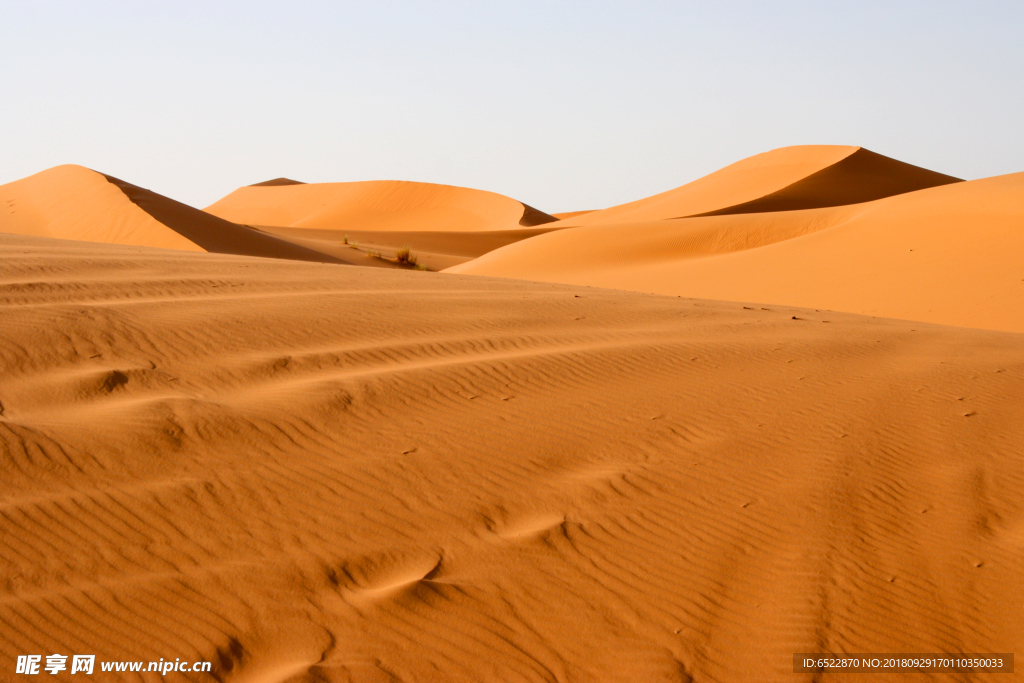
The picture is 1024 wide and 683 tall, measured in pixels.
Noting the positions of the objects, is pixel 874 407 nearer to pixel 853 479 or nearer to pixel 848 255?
pixel 853 479

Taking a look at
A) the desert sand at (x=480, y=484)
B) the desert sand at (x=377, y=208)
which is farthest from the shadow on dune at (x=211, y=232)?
the desert sand at (x=377, y=208)

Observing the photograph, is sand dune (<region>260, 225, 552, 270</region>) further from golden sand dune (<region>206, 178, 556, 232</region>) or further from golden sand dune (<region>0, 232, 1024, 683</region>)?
golden sand dune (<region>0, 232, 1024, 683</region>)

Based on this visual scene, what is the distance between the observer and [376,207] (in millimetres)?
61969

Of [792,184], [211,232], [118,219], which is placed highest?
[792,184]

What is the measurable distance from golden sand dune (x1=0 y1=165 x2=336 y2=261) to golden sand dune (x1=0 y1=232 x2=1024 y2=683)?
1554 cm

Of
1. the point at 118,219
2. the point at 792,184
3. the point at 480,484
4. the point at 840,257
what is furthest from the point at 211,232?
the point at 792,184

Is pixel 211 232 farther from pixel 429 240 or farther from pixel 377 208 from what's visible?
pixel 377 208

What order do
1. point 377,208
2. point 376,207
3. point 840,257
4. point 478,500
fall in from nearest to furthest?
1. point 478,500
2. point 840,257
3. point 377,208
4. point 376,207

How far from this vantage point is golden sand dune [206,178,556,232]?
56.1 meters

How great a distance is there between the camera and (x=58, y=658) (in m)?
2.29

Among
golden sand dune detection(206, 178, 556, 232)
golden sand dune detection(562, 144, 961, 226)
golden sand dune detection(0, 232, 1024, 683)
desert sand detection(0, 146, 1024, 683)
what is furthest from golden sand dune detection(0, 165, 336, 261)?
golden sand dune detection(206, 178, 556, 232)

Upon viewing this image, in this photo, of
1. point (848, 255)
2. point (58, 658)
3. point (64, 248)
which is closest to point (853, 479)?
point (58, 658)

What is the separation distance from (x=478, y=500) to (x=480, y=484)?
13cm

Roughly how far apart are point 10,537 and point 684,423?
2.80m
